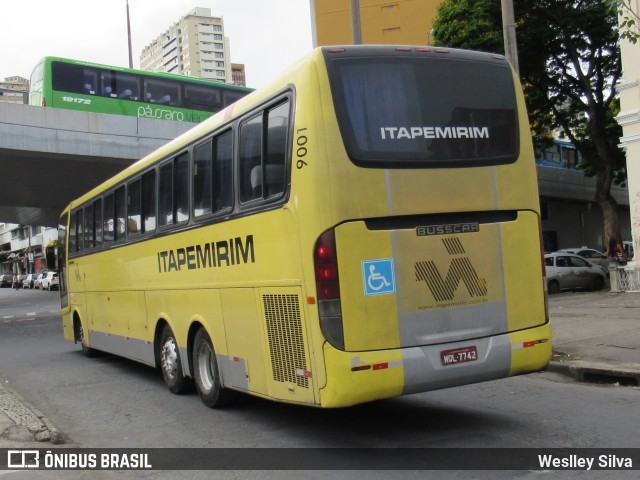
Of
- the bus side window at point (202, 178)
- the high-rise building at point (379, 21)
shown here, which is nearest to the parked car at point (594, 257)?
the bus side window at point (202, 178)

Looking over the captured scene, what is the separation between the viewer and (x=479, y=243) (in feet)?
20.4

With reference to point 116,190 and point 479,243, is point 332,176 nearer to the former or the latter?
point 479,243

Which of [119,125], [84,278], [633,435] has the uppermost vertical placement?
[119,125]

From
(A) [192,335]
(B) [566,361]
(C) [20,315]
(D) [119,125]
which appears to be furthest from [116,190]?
(C) [20,315]

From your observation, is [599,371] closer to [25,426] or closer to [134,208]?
[134,208]

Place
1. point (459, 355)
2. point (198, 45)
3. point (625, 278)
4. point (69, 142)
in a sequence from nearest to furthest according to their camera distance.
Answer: point (459, 355) < point (625, 278) < point (69, 142) < point (198, 45)

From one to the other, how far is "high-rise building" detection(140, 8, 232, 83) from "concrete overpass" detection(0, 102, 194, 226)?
537ft

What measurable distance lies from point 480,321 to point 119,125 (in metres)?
19.4

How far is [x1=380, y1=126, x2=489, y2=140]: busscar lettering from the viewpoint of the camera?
5.93 metres

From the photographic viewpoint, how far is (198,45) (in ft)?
618

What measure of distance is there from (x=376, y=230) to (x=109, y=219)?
23.1 feet

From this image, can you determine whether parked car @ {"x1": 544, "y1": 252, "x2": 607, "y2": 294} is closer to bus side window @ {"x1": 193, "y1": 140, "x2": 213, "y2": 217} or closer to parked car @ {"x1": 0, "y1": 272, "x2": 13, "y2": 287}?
bus side window @ {"x1": 193, "y1": 140, "x2": 213, "y2": 217}

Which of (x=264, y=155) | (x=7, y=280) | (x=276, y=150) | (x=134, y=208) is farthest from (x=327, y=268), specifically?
(x=7, y=280)

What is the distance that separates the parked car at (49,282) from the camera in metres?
57.0
